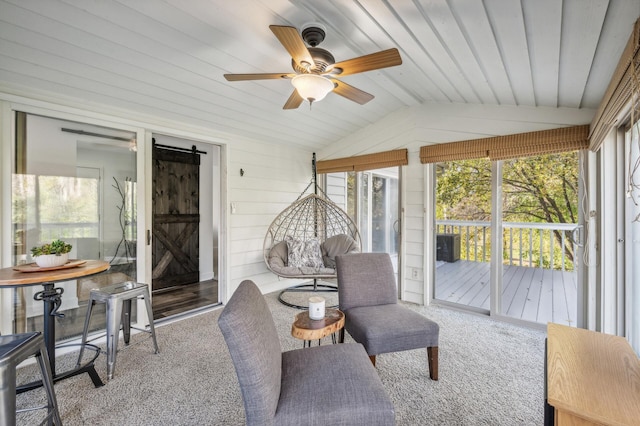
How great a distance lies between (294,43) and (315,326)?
64.6 inches

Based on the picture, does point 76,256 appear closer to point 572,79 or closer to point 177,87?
point 177,87

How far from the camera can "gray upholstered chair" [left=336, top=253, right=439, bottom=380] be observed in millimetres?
1997

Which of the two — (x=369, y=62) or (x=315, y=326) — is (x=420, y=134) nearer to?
(x=369, y=62)

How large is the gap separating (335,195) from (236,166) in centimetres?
186

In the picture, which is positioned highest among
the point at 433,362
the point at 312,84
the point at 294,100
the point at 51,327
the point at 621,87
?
the point at 294,100

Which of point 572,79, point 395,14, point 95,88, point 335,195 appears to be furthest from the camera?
point 335,195

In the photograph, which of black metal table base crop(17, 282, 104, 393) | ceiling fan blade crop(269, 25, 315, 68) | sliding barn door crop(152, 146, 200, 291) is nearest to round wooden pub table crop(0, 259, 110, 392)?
black metal table base crop(17, 282, 104, 393)

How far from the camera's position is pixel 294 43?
5.51 feet

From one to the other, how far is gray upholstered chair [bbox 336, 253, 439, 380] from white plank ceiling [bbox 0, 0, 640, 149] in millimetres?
1711

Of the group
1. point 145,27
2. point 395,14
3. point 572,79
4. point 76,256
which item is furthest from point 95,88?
point 572,79

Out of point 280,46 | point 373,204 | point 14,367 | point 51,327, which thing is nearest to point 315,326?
point 14,367

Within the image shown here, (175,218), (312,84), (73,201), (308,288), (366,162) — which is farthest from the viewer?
(175,218)

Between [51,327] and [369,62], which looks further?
[51,327]

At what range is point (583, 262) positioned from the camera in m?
2.79
